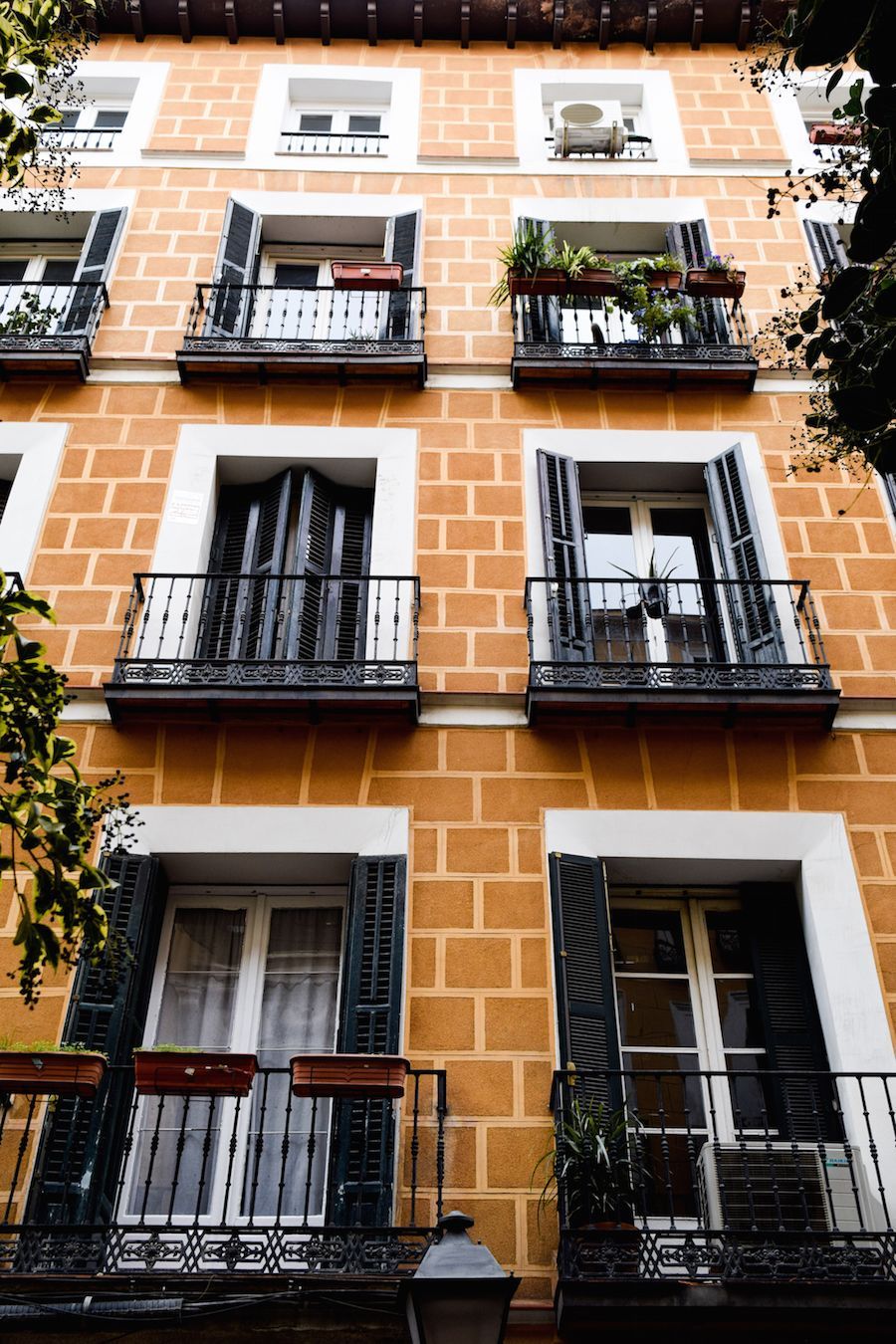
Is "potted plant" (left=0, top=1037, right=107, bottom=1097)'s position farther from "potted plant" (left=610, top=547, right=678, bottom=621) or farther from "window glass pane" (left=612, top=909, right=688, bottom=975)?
"potted plant" (left=610, top=547, right=678, bottom=621)

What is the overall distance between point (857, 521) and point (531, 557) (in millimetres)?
2588

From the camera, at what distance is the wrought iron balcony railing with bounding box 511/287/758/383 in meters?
10.8

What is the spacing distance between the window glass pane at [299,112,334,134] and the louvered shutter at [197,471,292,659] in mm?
5363

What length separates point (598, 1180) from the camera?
6.58 m

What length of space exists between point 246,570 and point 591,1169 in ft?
17.4

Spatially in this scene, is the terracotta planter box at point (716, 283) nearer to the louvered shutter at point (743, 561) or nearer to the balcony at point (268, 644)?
the louvered shutter at point (743, 561)

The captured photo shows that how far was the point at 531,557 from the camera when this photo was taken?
969 cm

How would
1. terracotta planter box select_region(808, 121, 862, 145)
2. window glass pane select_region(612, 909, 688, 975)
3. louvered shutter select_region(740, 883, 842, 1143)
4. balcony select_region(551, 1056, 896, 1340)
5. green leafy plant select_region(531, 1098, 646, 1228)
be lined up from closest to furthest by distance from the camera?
balcony select_region(551, 1056, 896, 1340) < green leafy plant select_region(531, 1098, 646, 1228) < louvered shutter select_region(740, 883, 842, 1143) < window glass pane select_region(612, 909, 688, 975) < terracotta planter box select_region(808, 121, 862, 145)

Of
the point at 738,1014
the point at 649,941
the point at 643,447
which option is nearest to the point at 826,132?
the point at 643,447

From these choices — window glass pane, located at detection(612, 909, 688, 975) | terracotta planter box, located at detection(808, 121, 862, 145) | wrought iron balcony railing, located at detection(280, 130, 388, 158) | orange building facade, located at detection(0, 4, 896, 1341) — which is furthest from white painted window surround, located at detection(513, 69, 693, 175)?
window glass pane, located at detection(612, 909, 688, 975)

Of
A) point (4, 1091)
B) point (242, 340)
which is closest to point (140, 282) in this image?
point (242, 340)

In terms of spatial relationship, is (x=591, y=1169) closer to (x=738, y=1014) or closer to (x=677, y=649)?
(x=738, y=1014)

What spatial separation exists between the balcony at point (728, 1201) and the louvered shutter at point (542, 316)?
21.0 feet

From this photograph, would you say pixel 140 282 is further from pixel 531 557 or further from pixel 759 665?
pixel 759 665
